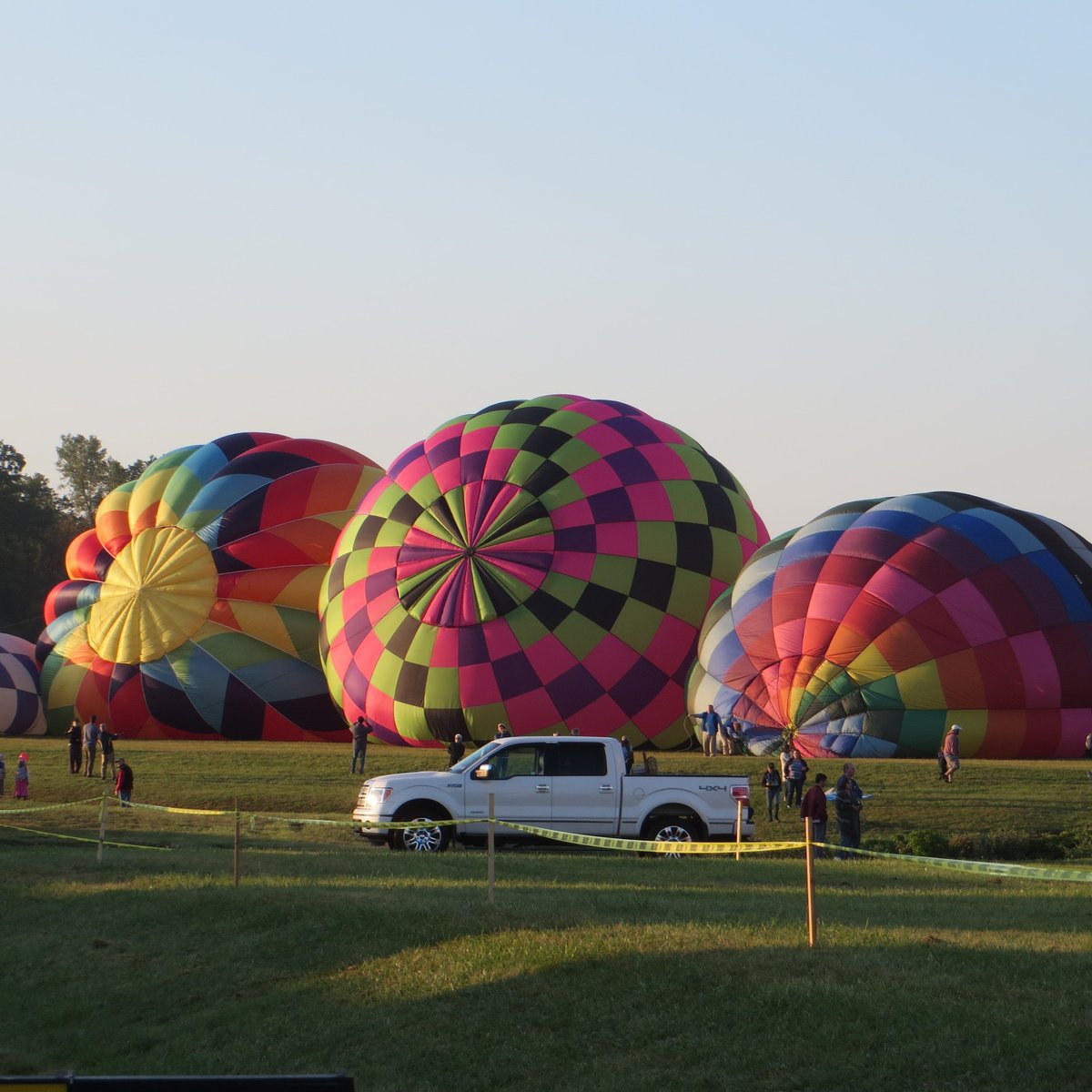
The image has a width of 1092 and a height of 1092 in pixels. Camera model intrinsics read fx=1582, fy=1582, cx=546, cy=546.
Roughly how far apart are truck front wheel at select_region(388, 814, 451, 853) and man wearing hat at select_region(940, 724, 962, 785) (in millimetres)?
10487

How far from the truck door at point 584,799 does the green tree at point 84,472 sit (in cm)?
8339

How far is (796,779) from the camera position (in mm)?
25953

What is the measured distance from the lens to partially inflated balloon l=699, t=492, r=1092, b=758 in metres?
30.7

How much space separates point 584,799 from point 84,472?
3482 inches

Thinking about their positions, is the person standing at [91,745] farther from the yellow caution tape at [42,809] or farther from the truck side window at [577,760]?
the truck side window at [577,760]

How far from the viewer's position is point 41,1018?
480 inches

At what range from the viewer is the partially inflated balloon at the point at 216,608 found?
4056 centimetres

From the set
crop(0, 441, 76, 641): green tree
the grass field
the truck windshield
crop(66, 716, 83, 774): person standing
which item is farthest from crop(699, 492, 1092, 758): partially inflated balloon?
crop(0, 441, 76, 641): green tree

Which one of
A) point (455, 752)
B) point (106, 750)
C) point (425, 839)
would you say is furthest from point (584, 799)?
point (106, 750)

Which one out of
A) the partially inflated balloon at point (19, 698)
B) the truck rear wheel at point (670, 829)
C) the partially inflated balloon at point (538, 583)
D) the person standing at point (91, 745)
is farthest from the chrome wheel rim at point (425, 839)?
the partially inflated balloon at point (19, 698)

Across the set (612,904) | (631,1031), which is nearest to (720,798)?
(612,904)

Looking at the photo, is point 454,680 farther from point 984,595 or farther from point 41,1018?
point 41,1018

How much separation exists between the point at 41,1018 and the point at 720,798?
9.85 m

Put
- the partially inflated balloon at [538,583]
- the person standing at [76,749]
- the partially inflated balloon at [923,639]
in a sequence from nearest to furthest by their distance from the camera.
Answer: the partially inflated balloon at [923,639]
the person standing at [76,749]
the partially inflated balloon at [538,583]
